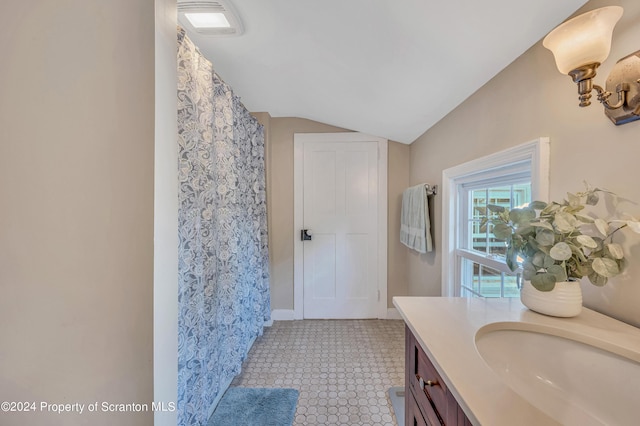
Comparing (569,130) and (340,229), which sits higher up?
(569,130)

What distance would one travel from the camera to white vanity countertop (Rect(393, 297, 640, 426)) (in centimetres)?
45

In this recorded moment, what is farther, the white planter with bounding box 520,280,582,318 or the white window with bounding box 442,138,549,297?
the white window with bounding box 442,138,549,297

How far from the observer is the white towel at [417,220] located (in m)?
2.06

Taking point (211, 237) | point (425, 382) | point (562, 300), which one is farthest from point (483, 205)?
point (211, 237)

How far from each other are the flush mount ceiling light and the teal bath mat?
211cm

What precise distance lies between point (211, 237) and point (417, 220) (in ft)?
5.43

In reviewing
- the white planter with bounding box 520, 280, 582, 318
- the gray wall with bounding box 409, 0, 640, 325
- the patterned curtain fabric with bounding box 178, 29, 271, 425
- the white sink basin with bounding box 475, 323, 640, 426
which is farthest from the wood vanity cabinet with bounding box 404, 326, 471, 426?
the patterned curtain fabric with bounding box 178, 29, 271, 425

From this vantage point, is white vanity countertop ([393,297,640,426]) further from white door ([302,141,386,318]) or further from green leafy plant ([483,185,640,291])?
white door ([302,141,386,318])

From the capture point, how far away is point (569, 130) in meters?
0.88

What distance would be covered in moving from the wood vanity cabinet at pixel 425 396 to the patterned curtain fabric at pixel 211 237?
95 cm

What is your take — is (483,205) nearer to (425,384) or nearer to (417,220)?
(417,220)

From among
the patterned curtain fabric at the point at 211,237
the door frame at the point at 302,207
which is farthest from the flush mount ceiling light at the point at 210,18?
the door frame at the point at 302,207

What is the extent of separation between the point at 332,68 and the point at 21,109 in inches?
54.7

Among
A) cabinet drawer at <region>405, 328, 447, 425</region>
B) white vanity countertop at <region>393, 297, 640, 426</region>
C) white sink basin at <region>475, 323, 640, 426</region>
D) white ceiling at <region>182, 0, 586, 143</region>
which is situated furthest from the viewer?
white ceiling at <region>182, 0, 586, 143</region>
